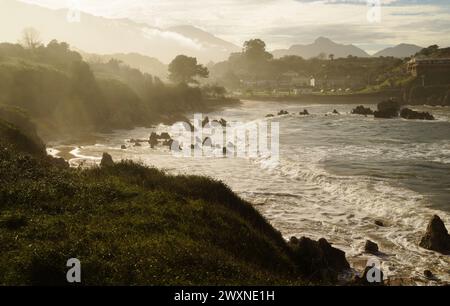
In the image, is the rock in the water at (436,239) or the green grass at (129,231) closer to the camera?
the green grass at (129,231)

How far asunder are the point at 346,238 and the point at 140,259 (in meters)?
14.4

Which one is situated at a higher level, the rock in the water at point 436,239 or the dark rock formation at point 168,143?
the dark rock formation at point 168,143

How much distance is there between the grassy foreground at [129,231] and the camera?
1298 cm

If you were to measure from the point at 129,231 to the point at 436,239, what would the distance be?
15.8 meters

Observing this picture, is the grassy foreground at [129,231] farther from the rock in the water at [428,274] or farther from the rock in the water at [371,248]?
the rock in the water at [428,274]

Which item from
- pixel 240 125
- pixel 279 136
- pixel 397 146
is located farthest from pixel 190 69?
pixel 397 146

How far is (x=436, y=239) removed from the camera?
73.0 feet

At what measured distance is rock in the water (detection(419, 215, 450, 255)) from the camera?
72.4ft

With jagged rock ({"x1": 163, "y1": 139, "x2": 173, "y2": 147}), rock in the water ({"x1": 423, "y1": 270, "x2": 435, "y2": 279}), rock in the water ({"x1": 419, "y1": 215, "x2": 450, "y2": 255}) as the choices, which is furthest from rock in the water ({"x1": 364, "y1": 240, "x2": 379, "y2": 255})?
jagged rock ({"x1": 163, "y1": 139, "x2": 173, "y2": 147})

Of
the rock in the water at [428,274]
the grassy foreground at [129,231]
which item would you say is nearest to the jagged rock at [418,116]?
the rock in the water at [428,274]

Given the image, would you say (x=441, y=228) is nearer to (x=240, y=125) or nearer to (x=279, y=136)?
(x=279, y=136)

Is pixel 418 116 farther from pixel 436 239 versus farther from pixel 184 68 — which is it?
pixel 184 68

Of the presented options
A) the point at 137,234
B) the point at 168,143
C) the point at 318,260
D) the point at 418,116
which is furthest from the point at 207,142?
the point at 418,116

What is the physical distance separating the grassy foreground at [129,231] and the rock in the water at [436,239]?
26.7 ft
